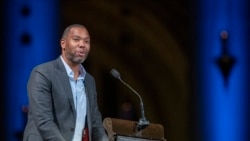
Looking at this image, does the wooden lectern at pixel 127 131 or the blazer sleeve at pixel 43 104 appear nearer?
the blazer sleeve at pixel 43 104

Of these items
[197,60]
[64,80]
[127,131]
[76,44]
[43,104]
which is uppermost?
[197,60]

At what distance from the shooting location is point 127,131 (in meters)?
3.31

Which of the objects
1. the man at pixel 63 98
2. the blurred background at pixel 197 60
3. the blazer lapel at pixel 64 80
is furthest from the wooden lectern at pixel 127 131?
the blurred background at pixel 197 60

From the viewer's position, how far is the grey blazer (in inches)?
117

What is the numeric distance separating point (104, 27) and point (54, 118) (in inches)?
291

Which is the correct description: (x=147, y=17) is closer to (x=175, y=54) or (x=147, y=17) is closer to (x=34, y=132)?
(x=175, y=54)

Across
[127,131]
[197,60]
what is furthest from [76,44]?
[197,60]

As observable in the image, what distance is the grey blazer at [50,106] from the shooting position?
2961 mm

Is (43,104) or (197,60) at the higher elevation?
(197,60)

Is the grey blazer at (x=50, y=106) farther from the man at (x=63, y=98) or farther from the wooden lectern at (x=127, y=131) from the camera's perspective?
the wooden lectern at (x=127, y=131)

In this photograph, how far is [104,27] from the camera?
10.4 meters

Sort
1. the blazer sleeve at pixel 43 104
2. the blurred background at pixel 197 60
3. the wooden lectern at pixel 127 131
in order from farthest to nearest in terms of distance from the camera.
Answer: the blurred background at pixel 197 60
the wooden lectern at pixel 127 131
the blazer sleeve at pixel 43 104

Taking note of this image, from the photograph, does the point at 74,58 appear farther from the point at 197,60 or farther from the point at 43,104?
the point at 197,60

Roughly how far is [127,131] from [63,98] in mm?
419
